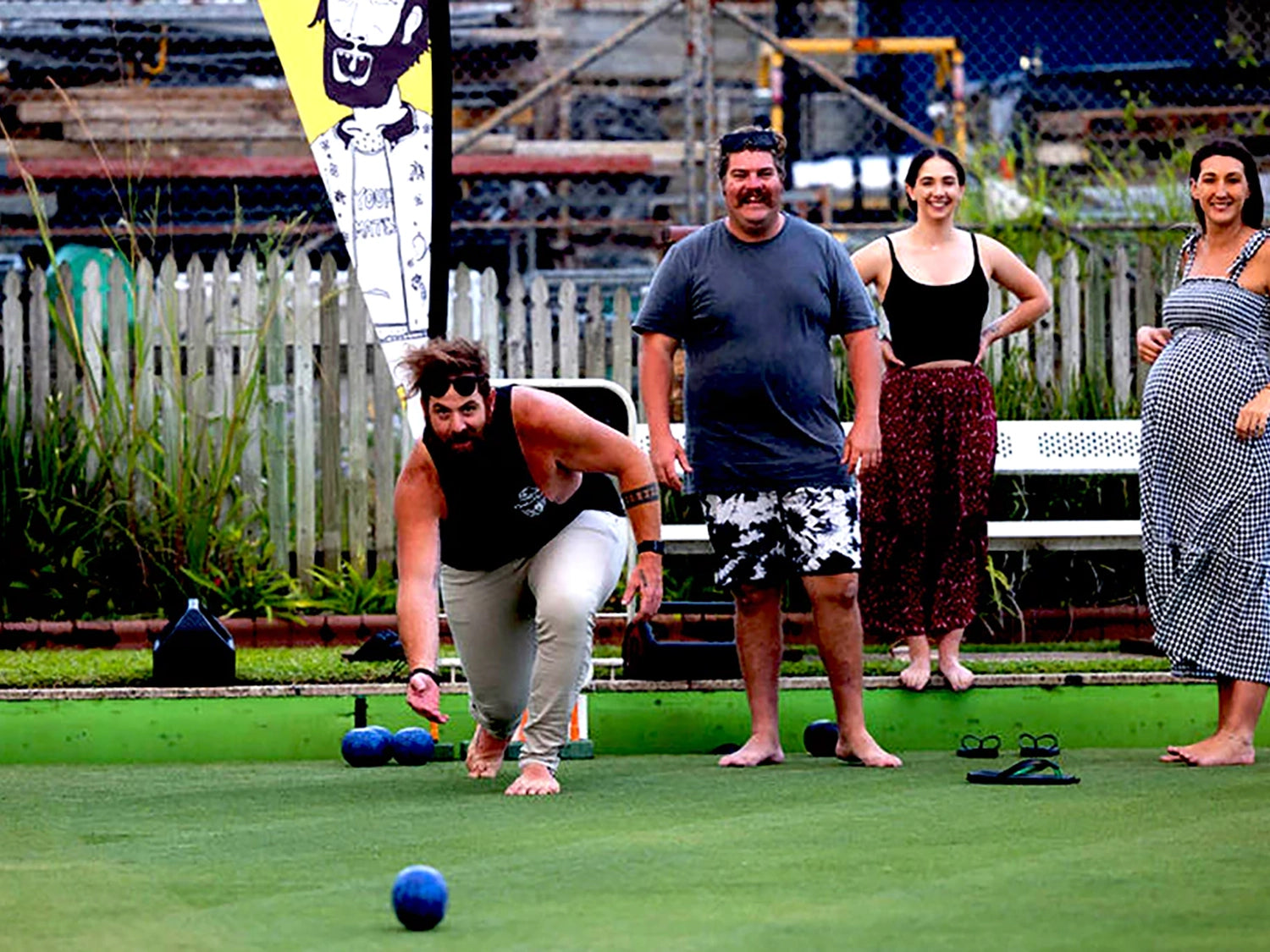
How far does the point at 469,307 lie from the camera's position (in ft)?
35.6

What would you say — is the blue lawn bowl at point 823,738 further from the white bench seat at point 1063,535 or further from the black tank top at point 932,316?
the white bench seat at point 1063,535

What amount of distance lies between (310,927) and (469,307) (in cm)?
682

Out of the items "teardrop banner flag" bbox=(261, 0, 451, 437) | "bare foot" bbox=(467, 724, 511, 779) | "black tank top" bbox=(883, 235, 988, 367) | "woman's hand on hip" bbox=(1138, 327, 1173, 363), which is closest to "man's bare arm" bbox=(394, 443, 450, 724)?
"bare foot" bbox=(467, 724, 511, 779)

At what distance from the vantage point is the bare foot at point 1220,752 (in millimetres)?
6742

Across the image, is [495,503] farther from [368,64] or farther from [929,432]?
[929,432]

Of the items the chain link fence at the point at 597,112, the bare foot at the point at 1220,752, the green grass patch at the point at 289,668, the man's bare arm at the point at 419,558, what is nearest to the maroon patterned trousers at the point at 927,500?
the green grass patch at the point at 289,668

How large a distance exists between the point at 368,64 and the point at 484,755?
2.23m

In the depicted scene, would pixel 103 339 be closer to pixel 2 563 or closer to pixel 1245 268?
pixel 2 563

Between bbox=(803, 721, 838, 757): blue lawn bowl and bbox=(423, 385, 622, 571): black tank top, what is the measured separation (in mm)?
1160

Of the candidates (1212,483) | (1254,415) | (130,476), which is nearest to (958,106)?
(130,476)

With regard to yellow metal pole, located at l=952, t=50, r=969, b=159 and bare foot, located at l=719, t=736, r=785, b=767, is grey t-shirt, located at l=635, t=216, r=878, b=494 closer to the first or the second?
bare foot, located at l=719, t=736, r=785, b=767

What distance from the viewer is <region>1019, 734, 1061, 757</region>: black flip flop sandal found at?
6906mm

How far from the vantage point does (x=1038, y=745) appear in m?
7.36

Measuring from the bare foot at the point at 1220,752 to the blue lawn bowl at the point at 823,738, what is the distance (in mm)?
1032
